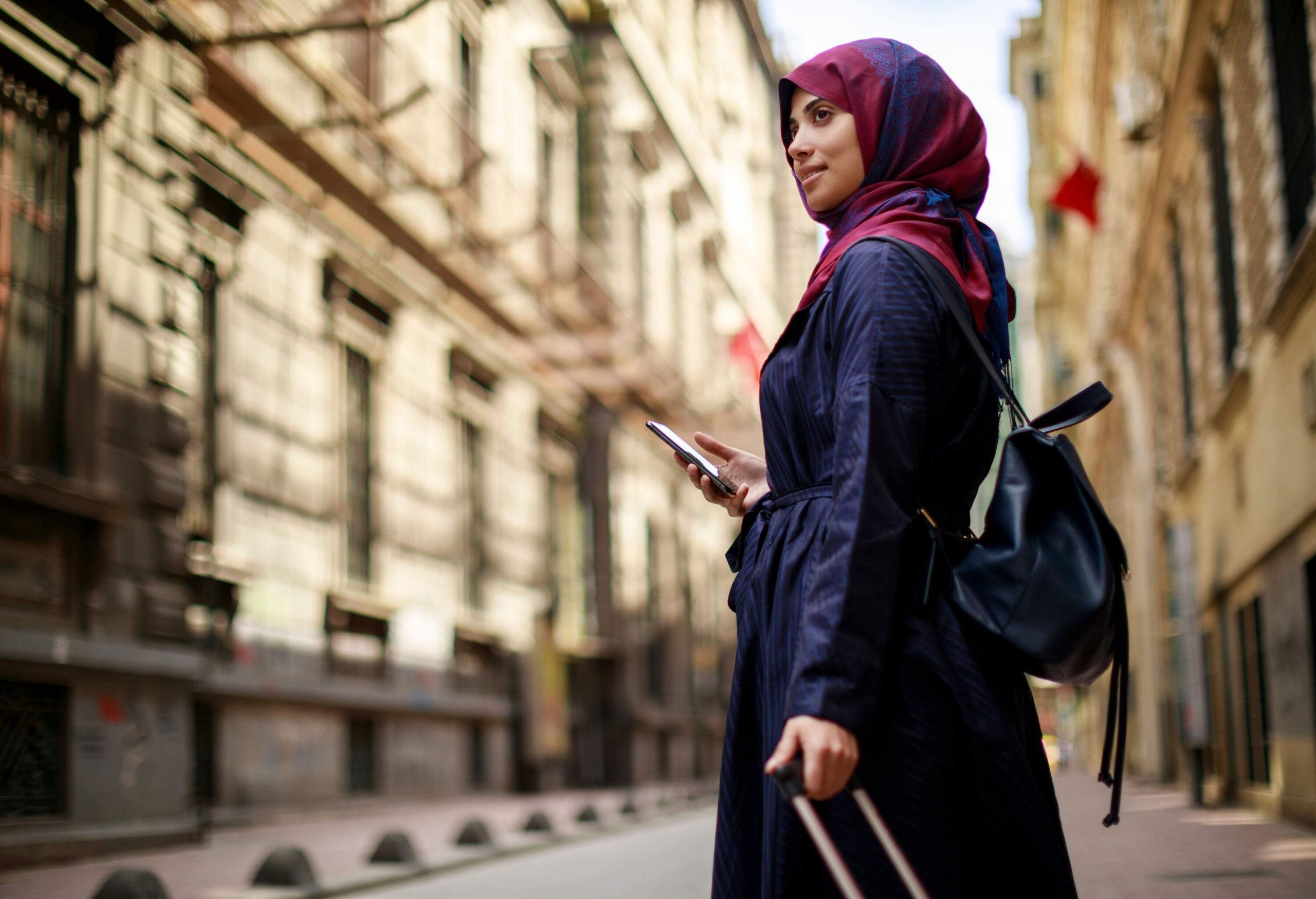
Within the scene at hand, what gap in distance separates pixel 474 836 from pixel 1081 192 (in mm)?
18849

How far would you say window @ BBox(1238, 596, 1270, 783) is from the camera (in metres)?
14.6

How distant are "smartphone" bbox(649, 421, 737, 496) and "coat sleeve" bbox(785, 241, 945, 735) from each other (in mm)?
517

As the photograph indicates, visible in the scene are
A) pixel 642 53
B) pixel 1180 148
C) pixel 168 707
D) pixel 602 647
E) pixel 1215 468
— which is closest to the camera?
pixel 168 707

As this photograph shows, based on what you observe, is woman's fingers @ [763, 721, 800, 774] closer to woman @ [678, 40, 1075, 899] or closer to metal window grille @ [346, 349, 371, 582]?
woman @ [678, 40, 1075, 899]

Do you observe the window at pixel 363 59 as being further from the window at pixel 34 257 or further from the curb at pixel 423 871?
the curb at pixel 423 871

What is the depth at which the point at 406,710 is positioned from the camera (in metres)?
17.3

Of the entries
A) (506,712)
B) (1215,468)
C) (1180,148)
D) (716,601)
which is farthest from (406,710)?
(716,601)

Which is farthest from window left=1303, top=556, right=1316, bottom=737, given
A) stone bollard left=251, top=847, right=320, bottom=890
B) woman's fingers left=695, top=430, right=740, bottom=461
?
woman's fingers left=695, top=430, right=740, bottom=461

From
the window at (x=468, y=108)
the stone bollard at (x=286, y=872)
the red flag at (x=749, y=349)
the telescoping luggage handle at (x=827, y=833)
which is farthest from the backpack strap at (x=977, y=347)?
the red flag at (x=749, y=349)

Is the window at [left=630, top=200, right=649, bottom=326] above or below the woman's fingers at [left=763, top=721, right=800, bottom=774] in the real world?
above

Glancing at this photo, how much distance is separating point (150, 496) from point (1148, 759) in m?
20.7

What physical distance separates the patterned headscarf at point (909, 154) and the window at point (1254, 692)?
1244 cm

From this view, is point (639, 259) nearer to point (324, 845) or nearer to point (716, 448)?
point (324, 845)

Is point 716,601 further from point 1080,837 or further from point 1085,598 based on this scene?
point 1085,598
